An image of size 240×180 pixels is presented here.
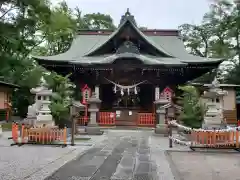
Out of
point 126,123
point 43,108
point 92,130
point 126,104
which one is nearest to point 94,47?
point 126,104

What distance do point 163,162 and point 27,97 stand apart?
20561 millimetres

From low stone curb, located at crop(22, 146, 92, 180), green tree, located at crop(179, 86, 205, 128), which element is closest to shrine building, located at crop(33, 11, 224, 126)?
green tree, located at crop(179, 86, 205, 128)

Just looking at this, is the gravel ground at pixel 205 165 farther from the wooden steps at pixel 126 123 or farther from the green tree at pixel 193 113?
the wooden steps at pixel 126 123

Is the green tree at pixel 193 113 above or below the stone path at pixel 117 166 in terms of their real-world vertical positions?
above

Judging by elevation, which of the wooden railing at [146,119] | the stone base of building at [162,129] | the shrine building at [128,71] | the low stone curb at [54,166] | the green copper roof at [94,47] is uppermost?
the green copper roof at [94,47]

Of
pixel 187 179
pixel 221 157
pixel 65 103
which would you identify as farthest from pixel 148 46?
pixel 187 179

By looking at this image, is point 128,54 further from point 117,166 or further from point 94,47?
point 117,166

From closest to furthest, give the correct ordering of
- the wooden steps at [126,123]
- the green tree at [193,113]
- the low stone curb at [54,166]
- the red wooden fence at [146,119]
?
the low stone curb at [54,166]
the green tree at [193,113]
the red wooden fence at [146,119]
the wooden steps at [126,123]

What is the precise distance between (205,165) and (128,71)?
48.0 ft

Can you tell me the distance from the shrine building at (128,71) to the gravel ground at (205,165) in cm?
1060

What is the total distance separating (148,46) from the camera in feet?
76.4

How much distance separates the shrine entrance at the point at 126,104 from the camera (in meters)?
20.5

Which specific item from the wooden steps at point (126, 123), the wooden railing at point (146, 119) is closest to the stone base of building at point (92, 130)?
the wooden railing at point (146, 119)

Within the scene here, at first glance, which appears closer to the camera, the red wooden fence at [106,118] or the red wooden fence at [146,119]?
the red wooden fence at [146,119]
